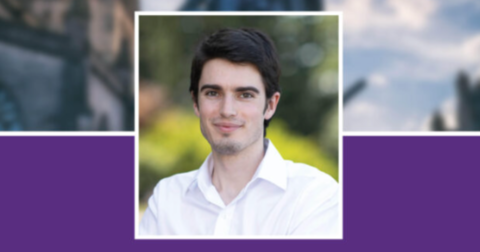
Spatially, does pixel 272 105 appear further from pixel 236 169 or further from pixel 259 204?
pixel 259 204

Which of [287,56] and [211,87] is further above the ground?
[287,56]

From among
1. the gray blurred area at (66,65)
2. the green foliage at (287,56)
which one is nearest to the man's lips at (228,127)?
the green foliage at (287,56)

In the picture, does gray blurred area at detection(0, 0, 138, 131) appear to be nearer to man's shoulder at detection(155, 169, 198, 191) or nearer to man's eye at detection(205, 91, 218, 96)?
man's shoulder at detection(155, 169, 198, 191)

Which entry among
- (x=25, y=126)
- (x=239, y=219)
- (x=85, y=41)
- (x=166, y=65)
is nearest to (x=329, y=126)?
(x=239, y=219)

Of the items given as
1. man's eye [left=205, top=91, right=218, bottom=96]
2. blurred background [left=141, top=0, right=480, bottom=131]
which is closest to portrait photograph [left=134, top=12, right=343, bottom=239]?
man's eye [left=205, top=91, right=218, bottom=96]

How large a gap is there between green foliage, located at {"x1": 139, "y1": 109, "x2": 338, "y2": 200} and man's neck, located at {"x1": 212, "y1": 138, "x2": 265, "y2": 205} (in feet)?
0.44

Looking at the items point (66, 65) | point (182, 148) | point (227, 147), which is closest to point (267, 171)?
point (227, 147)

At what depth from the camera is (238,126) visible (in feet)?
12.6

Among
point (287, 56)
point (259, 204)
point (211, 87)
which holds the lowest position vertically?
point (259, 204)

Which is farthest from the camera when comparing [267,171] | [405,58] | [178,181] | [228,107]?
→ [405,58]

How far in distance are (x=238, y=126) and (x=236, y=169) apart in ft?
1.03

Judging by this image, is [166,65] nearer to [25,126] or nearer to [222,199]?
[222,199]

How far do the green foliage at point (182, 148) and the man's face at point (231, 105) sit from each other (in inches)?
6.0

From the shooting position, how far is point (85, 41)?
4641 mm
